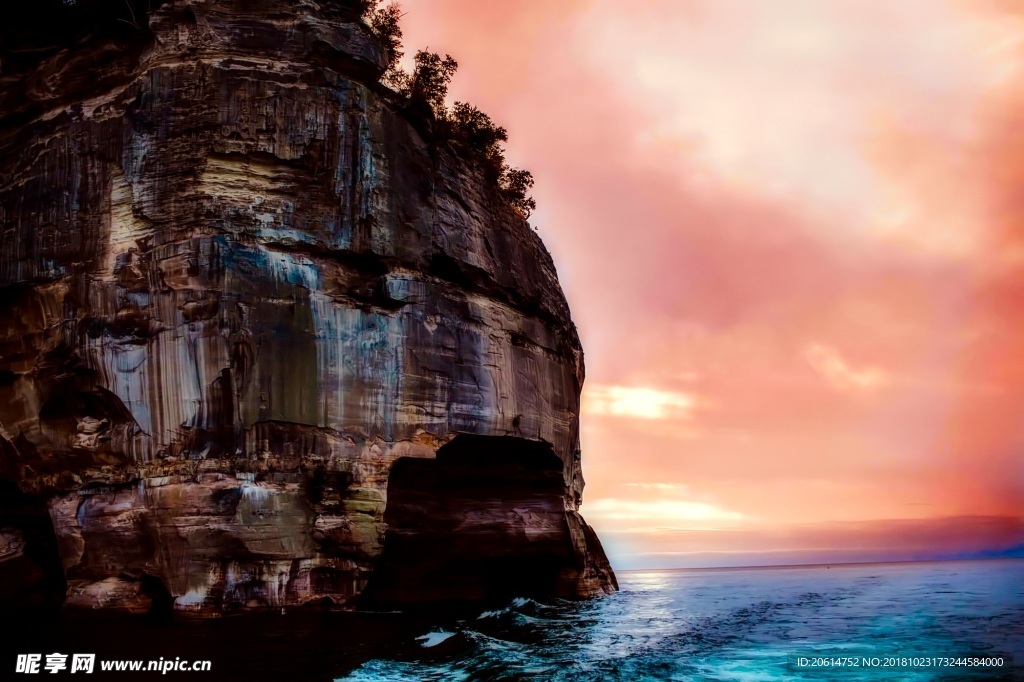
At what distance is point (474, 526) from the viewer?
22.2m

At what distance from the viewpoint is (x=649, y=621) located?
21.5 m

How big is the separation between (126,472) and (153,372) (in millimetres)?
2300

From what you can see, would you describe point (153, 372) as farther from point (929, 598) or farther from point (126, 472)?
point (929, 598)

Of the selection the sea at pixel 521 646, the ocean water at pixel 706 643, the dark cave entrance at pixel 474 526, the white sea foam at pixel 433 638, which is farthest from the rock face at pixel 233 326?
the ocean water at pixel 706 643

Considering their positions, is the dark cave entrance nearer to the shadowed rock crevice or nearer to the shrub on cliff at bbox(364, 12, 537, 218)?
the shadowed rock crevice

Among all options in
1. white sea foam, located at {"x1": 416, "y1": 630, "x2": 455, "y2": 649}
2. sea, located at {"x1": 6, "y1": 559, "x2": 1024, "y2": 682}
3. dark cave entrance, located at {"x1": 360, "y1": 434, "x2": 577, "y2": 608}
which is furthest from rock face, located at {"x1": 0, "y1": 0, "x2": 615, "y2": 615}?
white sea foam, located at {"x1": 416, "y1": 630, "x2": 455, "y2": 649}

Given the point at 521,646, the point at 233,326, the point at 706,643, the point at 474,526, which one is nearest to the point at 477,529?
the point at 474,526

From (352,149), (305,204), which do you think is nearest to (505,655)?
(305,204)

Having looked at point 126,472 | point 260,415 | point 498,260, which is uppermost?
point 498,260

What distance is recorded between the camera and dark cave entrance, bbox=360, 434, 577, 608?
814 inches

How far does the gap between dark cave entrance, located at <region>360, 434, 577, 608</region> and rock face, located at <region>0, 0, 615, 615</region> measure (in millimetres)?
101

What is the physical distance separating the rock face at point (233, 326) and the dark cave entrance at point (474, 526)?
0.33 ft

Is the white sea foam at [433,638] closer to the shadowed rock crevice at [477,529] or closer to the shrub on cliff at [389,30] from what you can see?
the shadowed rock crevice at [477,529]

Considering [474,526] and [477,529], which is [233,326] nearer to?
[474,526]
